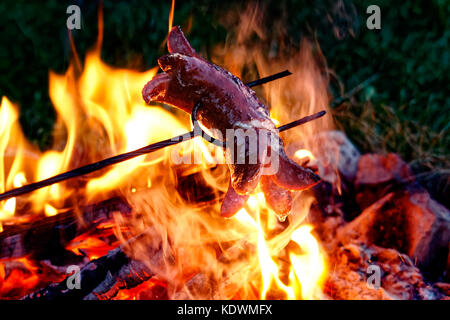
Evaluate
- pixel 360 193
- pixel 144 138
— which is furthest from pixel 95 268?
pixel 360 193

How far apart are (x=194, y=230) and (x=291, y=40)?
385 centimetres

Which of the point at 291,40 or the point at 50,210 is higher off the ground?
the point at 291,40

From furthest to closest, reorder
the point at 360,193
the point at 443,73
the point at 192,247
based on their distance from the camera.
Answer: the point at 443,73 < the point at 360,193 < the point at 192,247

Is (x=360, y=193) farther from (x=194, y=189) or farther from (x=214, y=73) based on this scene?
(x=214, y=73)

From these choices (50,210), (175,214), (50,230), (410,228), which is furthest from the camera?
(410,228)

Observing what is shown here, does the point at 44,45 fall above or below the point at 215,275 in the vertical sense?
above

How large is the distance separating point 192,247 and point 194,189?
1.87 ft

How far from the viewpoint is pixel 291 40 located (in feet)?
17.9

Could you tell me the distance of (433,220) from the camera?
3330mm

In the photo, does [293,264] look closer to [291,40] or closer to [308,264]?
[308,264]

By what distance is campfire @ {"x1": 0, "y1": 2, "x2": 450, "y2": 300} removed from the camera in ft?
9.26

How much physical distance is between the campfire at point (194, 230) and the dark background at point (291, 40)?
1618 millimetres

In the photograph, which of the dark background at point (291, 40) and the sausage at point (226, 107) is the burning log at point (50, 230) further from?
the dark background at point (291, 40)

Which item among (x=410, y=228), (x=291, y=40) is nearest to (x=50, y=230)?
(x=410, y=228)
